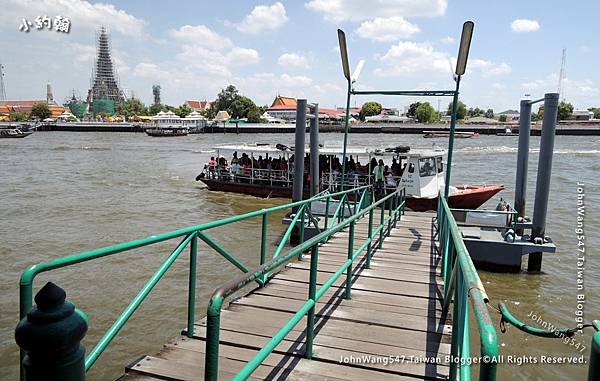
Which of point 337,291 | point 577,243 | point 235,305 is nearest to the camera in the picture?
point 235,305

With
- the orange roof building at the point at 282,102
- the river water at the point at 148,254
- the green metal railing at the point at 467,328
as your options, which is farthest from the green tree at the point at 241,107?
the green metal railing at the point at 467,328

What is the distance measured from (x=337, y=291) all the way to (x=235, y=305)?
122 centimetres

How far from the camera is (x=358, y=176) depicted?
675 inches

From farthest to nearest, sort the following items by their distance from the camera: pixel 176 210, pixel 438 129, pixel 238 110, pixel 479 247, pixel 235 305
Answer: pixel 238 110, pixel 438 129, pixel 176 210, pixel 479 247, pixel 235 305

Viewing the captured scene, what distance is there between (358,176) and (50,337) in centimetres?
1601

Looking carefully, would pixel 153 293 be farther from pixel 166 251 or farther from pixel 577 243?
pixel 577 243

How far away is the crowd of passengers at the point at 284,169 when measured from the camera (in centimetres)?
1684

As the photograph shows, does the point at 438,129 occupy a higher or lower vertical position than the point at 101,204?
higher

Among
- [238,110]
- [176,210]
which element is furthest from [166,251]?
[238,110]

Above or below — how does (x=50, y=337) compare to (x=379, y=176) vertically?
above

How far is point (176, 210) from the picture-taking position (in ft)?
59.8

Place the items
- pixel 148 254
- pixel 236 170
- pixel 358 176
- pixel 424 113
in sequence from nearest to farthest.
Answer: pixel 148 254 < pixel 358 176 < pixel 236 170 < pixel 424 113

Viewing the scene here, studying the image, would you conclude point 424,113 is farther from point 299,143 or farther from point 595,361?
point 595,361

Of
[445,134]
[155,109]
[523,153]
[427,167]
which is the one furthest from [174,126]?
[523,153]
